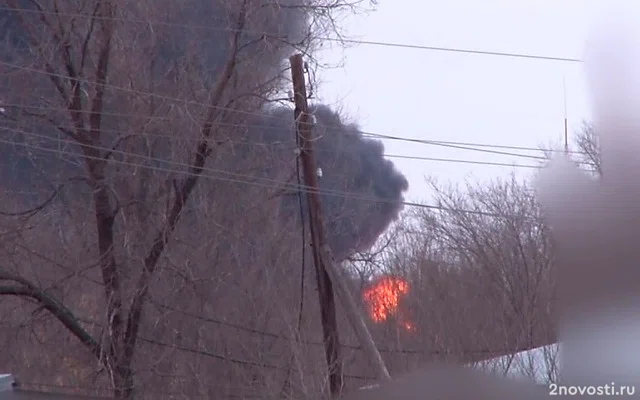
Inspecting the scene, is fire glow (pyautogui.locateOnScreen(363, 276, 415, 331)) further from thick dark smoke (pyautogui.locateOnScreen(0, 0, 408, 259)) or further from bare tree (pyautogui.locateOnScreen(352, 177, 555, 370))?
thick dark smoke (pyautogui.locateOnScreen(0, 0, 408, 259))

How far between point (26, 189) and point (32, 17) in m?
2.82

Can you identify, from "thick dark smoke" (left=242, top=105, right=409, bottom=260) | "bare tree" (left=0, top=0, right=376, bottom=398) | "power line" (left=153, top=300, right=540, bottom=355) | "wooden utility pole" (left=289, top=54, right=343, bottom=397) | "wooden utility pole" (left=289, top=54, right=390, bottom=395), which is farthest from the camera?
"thick dark smoke" (left=242, top=105, right=409, bottom=260)

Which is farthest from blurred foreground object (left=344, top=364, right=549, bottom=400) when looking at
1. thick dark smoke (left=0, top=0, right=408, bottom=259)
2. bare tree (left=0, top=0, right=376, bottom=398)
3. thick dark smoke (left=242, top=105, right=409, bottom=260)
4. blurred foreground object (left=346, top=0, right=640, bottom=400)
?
thick dark smoke (left=0, top=0, right=408, bottom=259)

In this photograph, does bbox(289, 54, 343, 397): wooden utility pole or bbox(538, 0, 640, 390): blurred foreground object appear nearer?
bbox(538, 0, 640, 390): blurred foreground object

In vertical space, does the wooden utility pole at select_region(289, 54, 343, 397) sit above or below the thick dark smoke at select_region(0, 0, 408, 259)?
below

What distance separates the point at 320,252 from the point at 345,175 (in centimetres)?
695

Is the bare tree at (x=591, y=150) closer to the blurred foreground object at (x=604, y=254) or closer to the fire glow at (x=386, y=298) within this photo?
the blurred foreground object at (x=604, y=254)

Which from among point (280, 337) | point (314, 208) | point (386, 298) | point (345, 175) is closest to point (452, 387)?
point (314, 208)

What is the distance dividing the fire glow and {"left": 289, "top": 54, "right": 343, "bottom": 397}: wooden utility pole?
136 centimetres

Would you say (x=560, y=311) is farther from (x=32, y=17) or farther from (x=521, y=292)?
(x=32, y=17)

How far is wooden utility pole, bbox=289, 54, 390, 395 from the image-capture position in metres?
14.2

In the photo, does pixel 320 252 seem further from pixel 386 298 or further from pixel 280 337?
pixel 386 298

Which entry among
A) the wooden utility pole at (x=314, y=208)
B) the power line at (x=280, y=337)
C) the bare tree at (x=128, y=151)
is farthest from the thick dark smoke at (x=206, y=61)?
the power line at (x=280, y=337)

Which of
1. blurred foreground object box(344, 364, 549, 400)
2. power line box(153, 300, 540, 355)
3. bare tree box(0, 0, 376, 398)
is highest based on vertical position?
bare tree box(0, 0, 376, 398)
